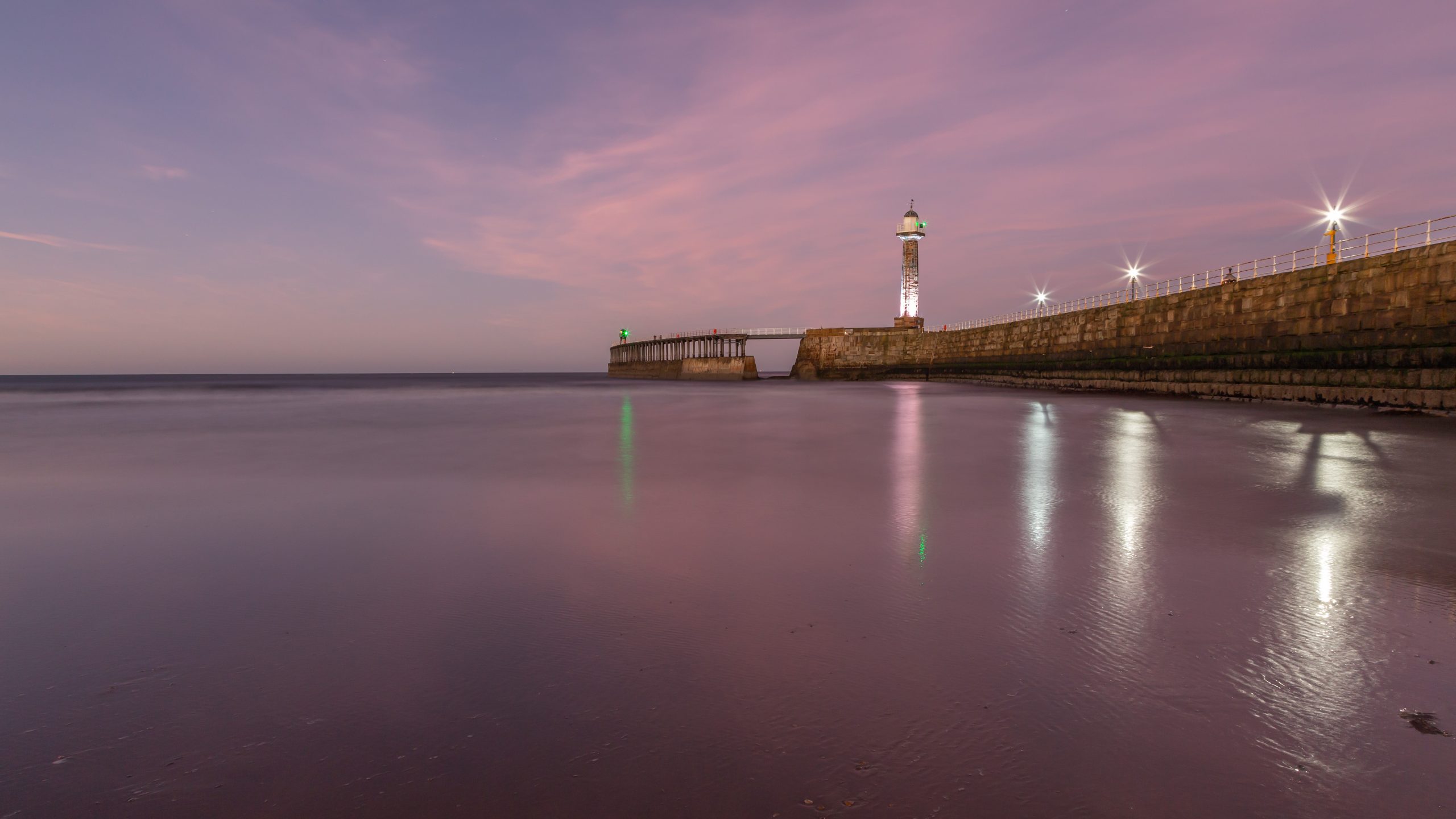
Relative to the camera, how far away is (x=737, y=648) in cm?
306

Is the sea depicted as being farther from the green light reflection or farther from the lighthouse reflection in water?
the green light reflection

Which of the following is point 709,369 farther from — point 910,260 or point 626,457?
point 626,457

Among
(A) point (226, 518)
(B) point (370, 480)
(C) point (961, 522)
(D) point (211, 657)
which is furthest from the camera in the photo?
(B) point (370, 480)

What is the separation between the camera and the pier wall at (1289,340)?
14031 millimetres

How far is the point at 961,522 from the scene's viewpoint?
18.6 feet

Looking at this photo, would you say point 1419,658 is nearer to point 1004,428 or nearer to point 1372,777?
point 1372,777

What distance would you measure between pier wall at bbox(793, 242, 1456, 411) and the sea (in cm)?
937

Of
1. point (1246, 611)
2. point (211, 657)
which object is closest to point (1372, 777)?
point (1246, 611)

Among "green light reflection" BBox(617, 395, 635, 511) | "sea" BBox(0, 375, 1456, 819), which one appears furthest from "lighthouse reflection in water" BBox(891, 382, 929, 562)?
"green light reflection" BBox(617, 395, 635, 511)

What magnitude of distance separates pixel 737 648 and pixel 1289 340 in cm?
2113

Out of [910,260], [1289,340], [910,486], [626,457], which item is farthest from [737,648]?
[910,260]

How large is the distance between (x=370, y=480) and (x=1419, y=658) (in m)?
8.79

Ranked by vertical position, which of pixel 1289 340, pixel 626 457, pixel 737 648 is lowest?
pixel 626 457

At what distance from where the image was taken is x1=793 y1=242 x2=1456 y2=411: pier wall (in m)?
14.0
